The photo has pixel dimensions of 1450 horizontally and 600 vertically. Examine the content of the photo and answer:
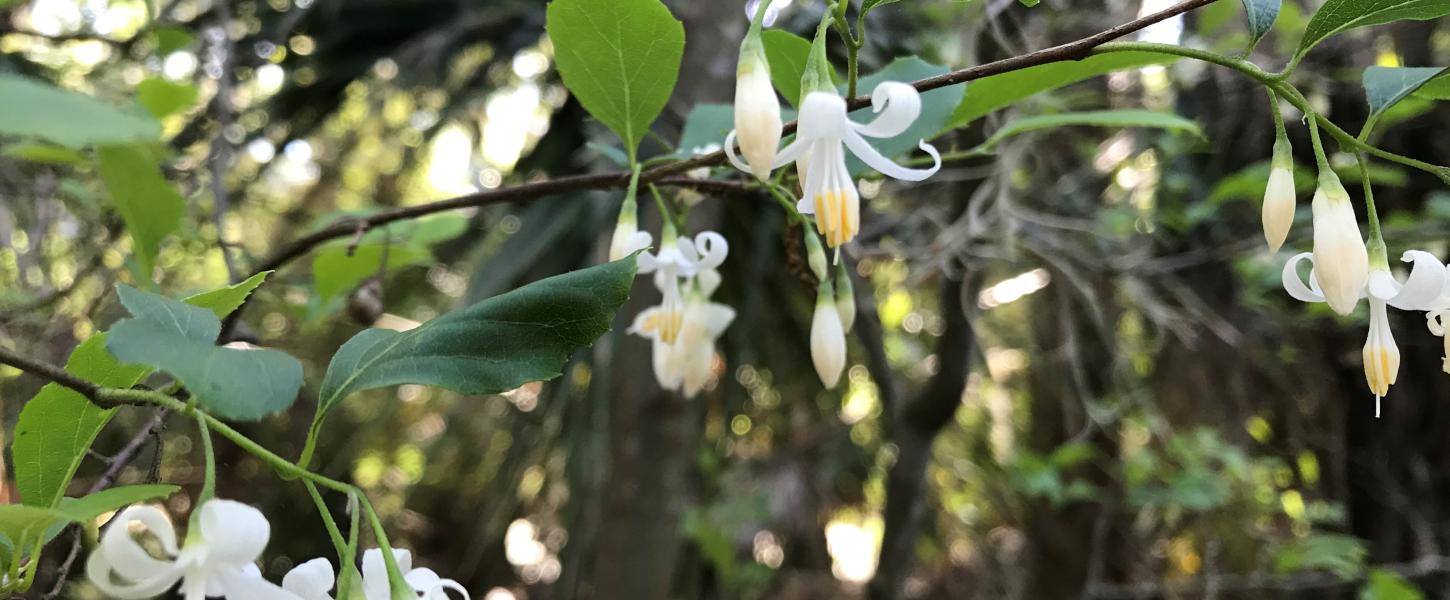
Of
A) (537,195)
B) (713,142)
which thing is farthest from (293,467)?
(713,142)

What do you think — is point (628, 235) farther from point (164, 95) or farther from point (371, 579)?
point (164, 95)

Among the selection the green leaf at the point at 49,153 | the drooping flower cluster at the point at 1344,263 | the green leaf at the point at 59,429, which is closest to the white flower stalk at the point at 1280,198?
the drooping flower cluster at the point at 1344,263

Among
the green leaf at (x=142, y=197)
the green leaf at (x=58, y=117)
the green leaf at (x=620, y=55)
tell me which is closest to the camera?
the green leaf at (x=58, y=117)

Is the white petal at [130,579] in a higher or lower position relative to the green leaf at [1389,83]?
lower

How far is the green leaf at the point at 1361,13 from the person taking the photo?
1.34ft

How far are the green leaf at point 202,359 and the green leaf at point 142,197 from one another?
359 millimetres

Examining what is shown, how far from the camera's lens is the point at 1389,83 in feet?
1.51

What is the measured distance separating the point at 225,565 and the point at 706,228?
0.87 m

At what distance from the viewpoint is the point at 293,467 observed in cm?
34

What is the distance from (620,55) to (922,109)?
176mm

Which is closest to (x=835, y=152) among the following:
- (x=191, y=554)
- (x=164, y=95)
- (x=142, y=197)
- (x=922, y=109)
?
(x=922, y=109)

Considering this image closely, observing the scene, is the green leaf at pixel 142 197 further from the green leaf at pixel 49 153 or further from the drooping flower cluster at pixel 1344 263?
the drooping flower cluster at pixel 1344 263

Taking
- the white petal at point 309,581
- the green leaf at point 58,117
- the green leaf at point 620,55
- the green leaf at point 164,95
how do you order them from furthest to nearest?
the green leaf at point 164,95 → the green leaf at point 620,55 → the white petal at point 309,581 → the green leaf at point 58,117

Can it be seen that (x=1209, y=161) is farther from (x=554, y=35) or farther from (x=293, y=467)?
(x=293, y=467)
